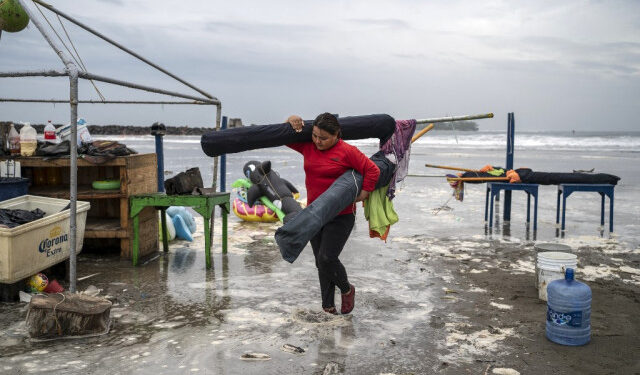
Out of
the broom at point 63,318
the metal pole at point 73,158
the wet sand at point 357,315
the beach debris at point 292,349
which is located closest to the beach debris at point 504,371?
the wet sand at point 357,315

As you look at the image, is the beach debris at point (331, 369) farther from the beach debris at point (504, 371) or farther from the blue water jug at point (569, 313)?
the blue water jug at point (569, 313)

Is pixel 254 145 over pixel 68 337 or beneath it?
over

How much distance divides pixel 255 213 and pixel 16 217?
5135 mm

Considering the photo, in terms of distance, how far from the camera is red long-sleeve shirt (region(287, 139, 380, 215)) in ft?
16.1

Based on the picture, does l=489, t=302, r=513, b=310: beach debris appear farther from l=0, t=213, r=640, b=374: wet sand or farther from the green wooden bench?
the green wooden bench

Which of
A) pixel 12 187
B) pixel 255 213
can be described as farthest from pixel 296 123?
pixel 255 213

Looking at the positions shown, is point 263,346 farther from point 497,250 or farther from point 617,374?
point 497,250

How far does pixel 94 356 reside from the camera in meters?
4.18

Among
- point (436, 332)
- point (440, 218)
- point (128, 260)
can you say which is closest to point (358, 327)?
point (436, 332)

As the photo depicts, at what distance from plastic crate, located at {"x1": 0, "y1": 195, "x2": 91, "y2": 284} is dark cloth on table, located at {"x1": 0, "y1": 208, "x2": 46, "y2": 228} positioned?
167mm

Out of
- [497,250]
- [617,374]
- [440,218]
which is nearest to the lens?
[617,374]

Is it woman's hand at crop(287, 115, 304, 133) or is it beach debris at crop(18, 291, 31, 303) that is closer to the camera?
woman's hand at crop(287, 115, 304, 133)

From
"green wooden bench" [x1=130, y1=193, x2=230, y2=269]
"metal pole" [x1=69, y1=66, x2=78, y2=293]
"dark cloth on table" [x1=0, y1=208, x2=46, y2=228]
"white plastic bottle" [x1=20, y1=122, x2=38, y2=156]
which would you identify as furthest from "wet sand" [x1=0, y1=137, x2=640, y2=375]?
"white plastic bottle" [x1=20, y1=122, x2=38, y2=156]

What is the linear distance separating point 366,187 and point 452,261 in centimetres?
316
